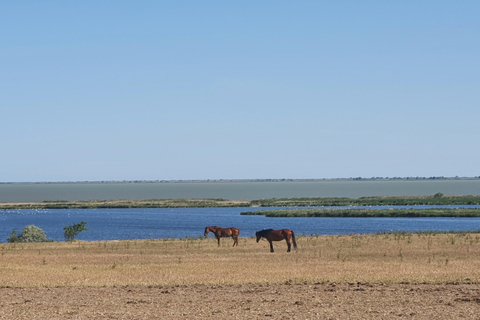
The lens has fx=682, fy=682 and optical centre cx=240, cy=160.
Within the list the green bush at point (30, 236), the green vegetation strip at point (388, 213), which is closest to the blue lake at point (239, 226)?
the green vegetation strip at point (388, 213)

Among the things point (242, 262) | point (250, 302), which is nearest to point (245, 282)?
point (250, 302)

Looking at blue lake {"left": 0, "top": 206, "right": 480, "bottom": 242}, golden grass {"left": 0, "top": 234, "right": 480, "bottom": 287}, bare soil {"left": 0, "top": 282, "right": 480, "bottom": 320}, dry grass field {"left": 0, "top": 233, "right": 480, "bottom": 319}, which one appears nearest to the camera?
bare soil {"left": 0, "top": 282, "right": 480, "bottom": 320}

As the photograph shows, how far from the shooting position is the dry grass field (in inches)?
726

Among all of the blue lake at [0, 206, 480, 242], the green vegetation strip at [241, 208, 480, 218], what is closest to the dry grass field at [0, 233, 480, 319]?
the blue lake at [0, 206, 480, 242]

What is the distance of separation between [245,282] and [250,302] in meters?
4.10

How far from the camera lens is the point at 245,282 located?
77.7ft

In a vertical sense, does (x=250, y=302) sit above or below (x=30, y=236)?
above

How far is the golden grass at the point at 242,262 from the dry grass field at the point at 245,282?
46 mm

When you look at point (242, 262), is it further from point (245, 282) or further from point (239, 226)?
point (239, 226)

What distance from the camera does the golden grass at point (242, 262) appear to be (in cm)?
2462

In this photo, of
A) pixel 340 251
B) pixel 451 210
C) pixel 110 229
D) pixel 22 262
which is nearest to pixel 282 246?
pixel 340 251

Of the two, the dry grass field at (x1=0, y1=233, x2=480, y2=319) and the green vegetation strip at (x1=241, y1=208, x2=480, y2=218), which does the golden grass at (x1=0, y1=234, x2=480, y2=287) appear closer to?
the dry grass field at (x1=0, y1=233, x2=480, y2=319)

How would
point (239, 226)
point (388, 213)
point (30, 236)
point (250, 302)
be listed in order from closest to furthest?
point (250, 302) < point (30, 236) < point (239, 226) < point (388, 213)

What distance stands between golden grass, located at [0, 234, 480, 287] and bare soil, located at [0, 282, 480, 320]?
1507 mm
